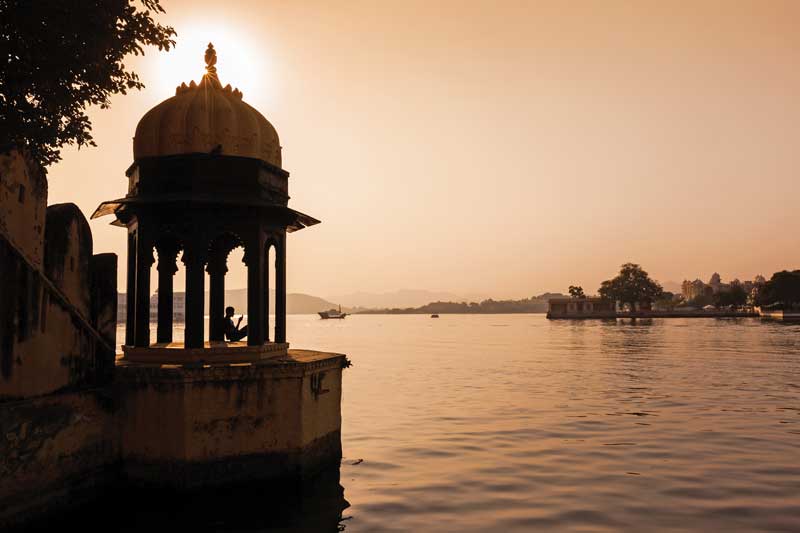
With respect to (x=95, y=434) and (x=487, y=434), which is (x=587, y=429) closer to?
(x=487, y=434)

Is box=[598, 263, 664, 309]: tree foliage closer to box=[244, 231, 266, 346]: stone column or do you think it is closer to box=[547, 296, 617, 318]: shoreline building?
box=[547, 296, 617, 318]: shoreline building

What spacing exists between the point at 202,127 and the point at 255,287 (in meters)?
3.15

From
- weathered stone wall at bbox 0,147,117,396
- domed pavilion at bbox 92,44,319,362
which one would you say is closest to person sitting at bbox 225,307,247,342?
domed pavilion at bbox 92,44,319,362

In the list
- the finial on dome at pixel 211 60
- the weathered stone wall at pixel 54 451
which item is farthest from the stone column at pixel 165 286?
the finial on dome at pixel 211 60

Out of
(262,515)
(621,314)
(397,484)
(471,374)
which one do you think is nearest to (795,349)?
(471,374)

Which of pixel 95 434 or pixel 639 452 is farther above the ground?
pixel 95 434

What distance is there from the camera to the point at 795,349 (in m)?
53.0

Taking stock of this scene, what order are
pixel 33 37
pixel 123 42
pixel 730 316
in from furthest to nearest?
1. pixel 730 316
2. pixel 123 42
3. pixel 33 37

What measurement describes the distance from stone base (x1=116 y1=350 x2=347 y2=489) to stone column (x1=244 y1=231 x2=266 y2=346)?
5.37 feet

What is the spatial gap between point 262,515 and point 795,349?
2164 inches

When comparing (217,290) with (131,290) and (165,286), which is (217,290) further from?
(131,290)

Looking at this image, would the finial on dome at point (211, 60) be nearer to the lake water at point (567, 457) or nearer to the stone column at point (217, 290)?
the stone column at point (217, 290)

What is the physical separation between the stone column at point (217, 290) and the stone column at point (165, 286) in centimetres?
91

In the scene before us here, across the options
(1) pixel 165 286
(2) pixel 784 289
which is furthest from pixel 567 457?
(2) pixel 784 289
